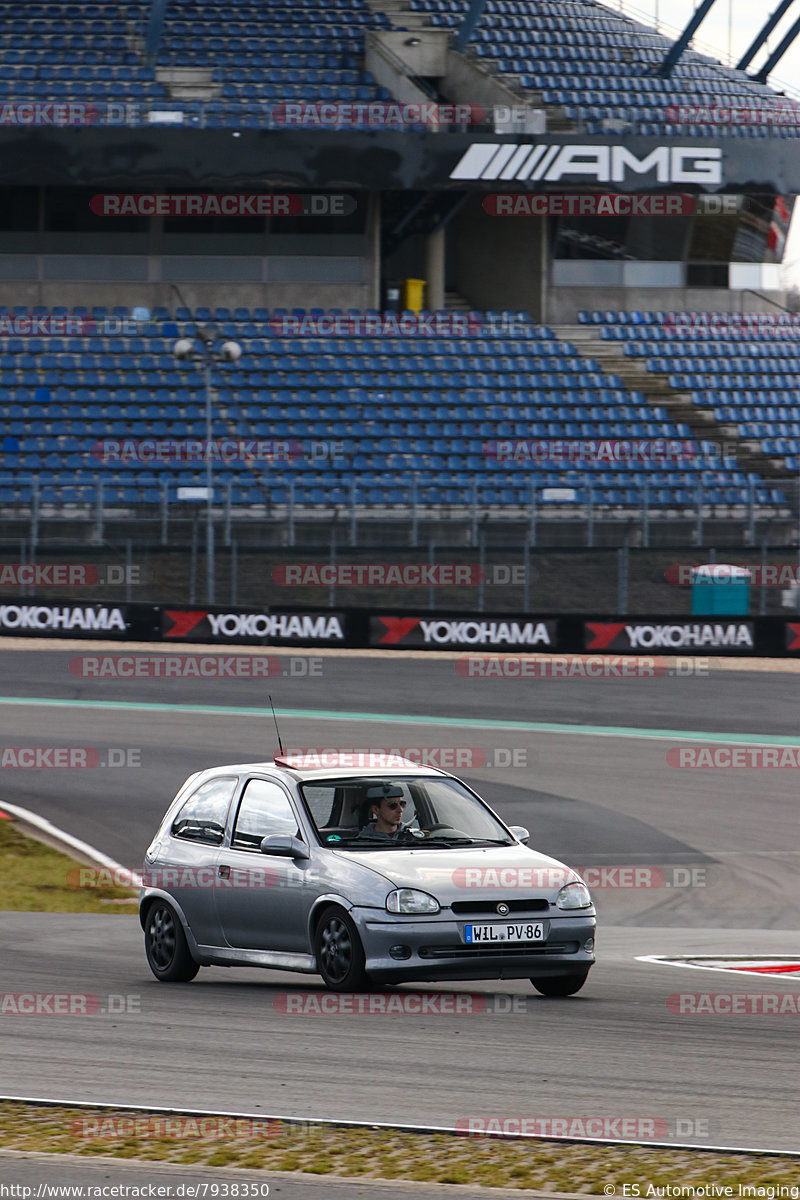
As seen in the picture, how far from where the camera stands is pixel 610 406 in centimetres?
3500

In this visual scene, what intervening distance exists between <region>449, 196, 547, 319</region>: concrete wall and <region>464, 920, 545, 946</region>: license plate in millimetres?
33296

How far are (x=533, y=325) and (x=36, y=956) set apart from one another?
29.7 metres

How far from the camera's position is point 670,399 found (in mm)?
36000

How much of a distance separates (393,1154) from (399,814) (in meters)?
3.76

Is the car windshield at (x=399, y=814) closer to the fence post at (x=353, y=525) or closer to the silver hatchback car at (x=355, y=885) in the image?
the silver hatchback car at (x=355, y=885)

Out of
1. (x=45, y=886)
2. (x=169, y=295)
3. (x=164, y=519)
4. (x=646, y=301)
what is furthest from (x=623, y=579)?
(x=169, y=295)

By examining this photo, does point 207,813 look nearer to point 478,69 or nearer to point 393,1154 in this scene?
point 393,1154

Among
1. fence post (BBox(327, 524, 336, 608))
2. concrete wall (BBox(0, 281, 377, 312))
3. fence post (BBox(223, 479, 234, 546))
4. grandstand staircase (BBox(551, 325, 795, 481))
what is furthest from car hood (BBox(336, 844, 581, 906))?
concrete wall (BBox(0, 281, 377, 312))

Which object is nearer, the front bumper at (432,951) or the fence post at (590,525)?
the front bumper at (432,951)

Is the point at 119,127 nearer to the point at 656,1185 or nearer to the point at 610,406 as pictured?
the point at 610,406

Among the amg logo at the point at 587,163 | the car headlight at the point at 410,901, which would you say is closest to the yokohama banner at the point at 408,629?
the amg logo at the point at 587,163

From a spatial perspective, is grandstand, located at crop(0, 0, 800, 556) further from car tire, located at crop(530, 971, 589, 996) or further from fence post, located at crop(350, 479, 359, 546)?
car tire, located at crop(530, 971, 589, 996)

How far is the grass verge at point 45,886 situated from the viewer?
14.7 m

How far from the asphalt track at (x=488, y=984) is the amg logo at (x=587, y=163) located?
52.4ft
